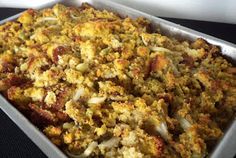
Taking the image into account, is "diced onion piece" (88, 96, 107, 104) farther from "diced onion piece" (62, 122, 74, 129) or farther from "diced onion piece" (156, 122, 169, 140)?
"diced onion piece" (156, 122, 169, 140)

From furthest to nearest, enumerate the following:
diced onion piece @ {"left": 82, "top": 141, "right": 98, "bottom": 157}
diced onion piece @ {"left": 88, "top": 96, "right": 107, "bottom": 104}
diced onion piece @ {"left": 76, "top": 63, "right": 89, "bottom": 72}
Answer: diced onion piece @ {"left": 76, "top": 63, "right": 89, "bottom": 72}
diced onion piece @ {"left": 88, "top": 96, "right": 107, "bottom": 104}
diced onion piece @ {"left": 82, "top": 141, "right": 98, "bottom": 157}

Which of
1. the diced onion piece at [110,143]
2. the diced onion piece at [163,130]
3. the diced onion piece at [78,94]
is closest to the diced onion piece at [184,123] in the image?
the diced onion piece at [163,130]

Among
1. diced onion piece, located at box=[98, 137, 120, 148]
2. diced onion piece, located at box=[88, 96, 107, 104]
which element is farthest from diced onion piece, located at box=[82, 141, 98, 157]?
diced onion piece, located at box=[88, 96, 107, 104]

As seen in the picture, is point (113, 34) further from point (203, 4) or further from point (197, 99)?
point (203, 4)

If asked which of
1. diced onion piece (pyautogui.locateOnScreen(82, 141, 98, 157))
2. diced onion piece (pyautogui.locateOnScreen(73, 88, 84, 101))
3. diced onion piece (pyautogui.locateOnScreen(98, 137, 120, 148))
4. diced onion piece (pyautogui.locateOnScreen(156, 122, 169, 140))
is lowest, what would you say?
diced onion piece (pyautogui.locateOnScreen(82, 141, 98, 157))

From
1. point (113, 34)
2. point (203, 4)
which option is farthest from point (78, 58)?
point (203, 4)

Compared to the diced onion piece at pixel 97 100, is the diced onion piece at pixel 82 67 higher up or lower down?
higher up

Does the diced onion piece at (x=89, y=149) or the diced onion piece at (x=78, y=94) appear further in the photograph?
the diced onion piece at (x=78, y=94)

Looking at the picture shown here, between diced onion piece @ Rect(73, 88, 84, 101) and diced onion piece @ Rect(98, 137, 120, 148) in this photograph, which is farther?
diced onion piece @ Rect(73, 88, 84, 101)

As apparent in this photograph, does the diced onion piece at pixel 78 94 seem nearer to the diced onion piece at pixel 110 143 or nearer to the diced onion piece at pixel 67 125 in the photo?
the diced onion piece at pixel 67 125

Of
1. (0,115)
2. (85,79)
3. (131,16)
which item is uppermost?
(131,16)

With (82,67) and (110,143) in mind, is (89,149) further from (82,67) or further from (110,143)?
(82,67)
